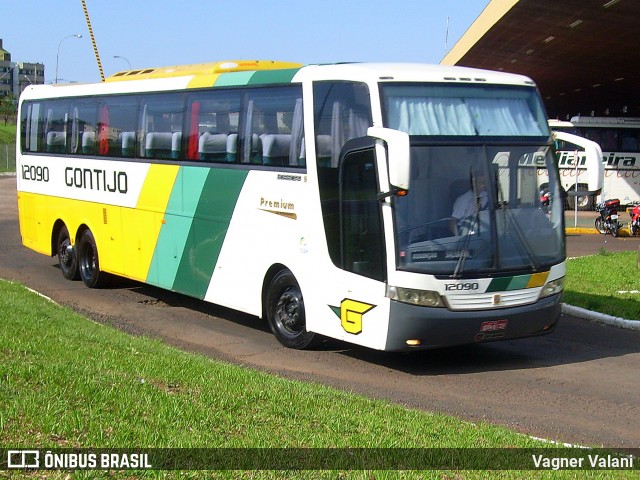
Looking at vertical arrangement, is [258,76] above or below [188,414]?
above

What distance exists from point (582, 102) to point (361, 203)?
63.0m

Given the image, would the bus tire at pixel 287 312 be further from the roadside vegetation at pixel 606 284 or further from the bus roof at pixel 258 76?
the roadside vegetation at pixel 606 284

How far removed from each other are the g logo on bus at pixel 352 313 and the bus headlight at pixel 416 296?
1.24 feet

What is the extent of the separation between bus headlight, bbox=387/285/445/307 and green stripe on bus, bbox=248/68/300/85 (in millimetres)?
3323

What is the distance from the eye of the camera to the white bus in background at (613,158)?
37781 mm

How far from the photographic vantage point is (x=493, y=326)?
1079 cm

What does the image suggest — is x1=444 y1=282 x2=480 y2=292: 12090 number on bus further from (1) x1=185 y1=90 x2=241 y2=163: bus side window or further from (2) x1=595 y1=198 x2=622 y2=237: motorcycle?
(2) x1=595 y1=198 x2=622 y2=237: motorcycle

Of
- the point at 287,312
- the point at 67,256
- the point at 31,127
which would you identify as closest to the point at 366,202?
the point at 287,312

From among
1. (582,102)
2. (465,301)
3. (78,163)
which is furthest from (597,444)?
(582,102)

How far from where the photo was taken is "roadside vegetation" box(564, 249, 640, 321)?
48.3 ft

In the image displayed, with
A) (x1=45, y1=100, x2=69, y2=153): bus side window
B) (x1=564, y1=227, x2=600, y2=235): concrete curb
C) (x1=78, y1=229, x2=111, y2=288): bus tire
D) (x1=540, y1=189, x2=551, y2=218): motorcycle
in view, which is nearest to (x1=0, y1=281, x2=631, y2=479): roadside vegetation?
(x1=540, y1=189, x2=551, y2=218): motorcycle

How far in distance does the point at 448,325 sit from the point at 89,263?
9238 mm

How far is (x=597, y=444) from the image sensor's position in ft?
26.7

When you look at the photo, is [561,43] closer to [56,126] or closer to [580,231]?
[580,231]
